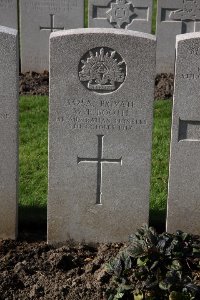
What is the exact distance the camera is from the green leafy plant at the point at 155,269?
4645 mm

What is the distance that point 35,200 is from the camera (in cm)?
657

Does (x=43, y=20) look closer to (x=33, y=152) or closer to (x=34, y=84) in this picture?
(x=34, y=84)

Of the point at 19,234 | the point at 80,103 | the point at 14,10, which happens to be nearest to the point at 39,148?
the point at 19,234

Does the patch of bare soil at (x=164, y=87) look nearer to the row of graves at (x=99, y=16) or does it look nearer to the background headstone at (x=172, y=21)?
the background headstone at (x=172, y=21)

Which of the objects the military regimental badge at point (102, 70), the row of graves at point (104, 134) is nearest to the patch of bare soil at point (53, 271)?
the row of graves at point (104, 134)

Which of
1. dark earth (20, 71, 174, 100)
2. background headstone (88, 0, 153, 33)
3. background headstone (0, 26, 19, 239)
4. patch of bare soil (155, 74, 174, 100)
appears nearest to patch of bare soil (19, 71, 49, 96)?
dark earth (20, 71, 174, 100)

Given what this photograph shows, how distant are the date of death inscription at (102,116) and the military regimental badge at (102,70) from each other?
138 millimetres

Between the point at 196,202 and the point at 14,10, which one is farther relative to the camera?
the point at 14,10

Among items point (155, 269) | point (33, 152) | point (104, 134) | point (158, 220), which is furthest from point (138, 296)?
point (33, 152)

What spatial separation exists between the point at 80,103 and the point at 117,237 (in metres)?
1.16

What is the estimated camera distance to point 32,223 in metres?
6.13

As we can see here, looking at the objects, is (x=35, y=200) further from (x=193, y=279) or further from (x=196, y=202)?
(x=193, y=279)

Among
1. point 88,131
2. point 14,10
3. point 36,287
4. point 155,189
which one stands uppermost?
point 14,10

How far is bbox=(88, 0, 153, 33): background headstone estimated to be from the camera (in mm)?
10398
